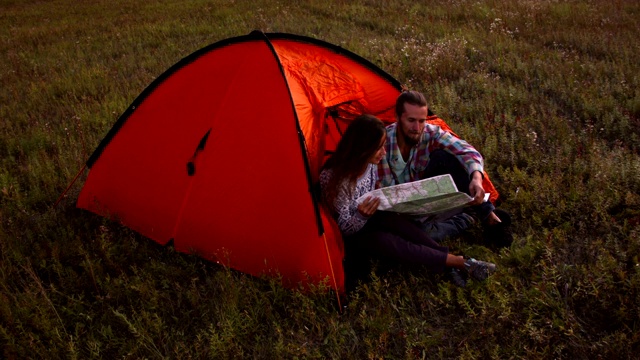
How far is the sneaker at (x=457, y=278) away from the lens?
3.82m

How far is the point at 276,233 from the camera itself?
13.4 feet

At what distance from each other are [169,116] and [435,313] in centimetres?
297

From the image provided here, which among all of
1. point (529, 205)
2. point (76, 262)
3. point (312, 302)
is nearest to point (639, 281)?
point (529, 205)

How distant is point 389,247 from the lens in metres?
3.97

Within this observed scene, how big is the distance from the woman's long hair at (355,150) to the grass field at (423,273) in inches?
32.3

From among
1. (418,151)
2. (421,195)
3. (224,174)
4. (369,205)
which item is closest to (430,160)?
(418,151)

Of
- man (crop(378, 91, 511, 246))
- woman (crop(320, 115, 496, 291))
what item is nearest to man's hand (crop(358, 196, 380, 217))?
woman (crop(320, 115, 496, 291))

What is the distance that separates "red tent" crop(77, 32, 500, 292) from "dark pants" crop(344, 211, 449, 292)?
0.21 metres

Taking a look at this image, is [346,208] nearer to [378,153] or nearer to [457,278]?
[378,153]

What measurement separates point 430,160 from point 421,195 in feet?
2.99

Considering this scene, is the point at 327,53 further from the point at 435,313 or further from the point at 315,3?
the point at 315,3

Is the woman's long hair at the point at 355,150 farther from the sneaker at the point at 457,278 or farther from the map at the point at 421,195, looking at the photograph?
the sneaker at the point at 457,278

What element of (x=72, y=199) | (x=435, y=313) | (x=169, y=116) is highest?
(x=169, y=116)

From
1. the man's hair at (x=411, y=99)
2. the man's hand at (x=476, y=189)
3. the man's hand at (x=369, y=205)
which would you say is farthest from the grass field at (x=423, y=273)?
the man's hair at (x=411, y=99)
